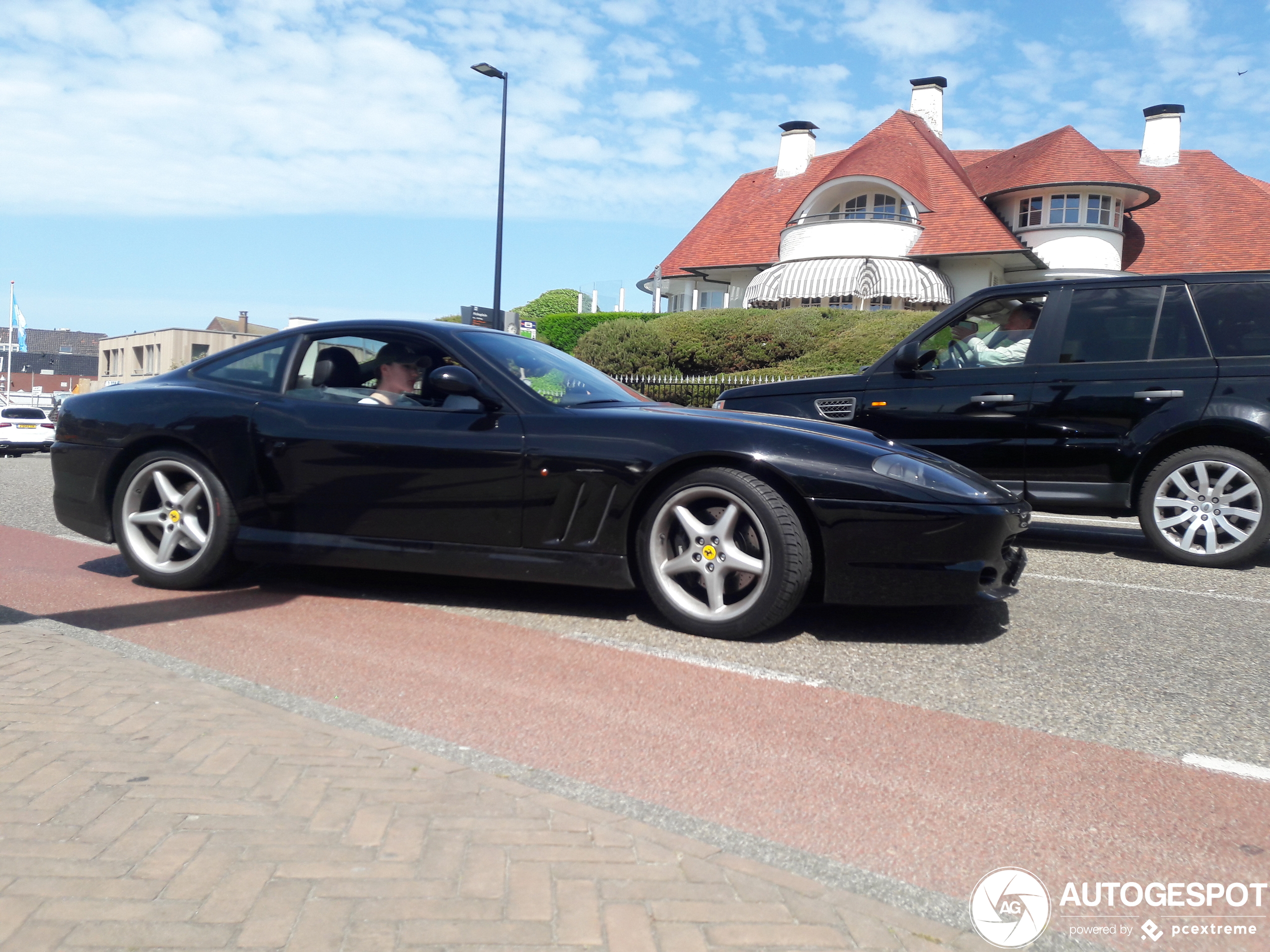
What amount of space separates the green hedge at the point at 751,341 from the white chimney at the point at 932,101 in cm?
1710

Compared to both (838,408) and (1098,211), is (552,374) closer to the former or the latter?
(838,408)

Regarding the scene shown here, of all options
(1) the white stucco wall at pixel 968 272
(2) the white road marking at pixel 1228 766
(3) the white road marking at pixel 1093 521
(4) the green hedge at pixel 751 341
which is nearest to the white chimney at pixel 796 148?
(1) the white stucco wall at pixel 968 272

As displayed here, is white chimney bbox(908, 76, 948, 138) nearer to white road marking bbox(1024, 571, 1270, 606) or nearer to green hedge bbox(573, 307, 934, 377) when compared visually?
green hedge bbox(573, 307, 934, 377)

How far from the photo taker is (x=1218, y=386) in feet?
21.7

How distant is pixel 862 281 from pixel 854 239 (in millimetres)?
2110

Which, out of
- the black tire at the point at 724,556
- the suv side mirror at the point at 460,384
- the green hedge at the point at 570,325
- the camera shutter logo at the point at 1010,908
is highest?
the green hedge at the point at 570,325

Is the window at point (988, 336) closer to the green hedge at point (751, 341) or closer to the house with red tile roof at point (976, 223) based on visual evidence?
the green hedge at point (751, 341)

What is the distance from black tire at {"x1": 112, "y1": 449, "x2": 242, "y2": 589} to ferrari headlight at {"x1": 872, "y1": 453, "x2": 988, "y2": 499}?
3.14m

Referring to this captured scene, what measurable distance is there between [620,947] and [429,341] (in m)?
3.69

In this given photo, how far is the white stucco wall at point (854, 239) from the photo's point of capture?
34.0 metres

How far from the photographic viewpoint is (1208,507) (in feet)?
21.7

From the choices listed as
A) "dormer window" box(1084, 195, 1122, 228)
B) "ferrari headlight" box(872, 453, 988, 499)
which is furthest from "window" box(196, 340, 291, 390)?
"dormer window" box(1084, 195, 1122, 228)

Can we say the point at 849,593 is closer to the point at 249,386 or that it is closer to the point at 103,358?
the point at 249,386

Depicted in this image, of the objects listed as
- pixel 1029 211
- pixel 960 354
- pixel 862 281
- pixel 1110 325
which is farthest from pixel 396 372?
pixel 1029 211
